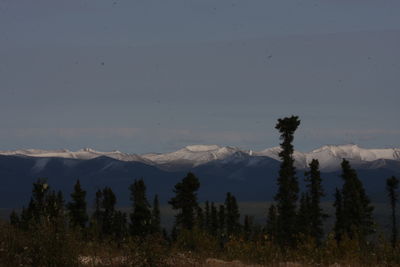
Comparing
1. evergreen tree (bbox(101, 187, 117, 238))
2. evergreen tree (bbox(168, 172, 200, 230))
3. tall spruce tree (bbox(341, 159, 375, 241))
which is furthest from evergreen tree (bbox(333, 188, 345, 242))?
evergreen tree (bbox(101, 187, 117, 238))

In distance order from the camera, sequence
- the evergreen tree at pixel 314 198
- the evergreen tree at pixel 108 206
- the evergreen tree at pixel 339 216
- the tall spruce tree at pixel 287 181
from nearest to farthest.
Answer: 1. the tall spruce tree at pixel 287 181
2. the evergreen tree at pixel 339 216
3. the evergreen tree at pixel 314 198
4. the evergreen tree at pixel 108 206

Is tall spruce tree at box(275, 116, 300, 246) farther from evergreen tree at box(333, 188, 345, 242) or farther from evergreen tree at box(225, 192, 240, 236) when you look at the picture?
evergreen tree at box(225, 192, 240, 236)

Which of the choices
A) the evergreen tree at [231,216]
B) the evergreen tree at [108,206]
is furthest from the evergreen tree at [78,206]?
the evergreen tree at [231,216]

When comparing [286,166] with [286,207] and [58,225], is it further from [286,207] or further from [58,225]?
[58,225]

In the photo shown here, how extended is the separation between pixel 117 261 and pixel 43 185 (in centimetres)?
265

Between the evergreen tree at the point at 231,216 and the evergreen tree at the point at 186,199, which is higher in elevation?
the evergreen tree at the point at 186,199

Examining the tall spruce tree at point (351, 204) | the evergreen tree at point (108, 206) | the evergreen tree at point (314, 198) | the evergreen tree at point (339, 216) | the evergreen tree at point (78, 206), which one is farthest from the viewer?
the evergreen tree at point (108, 206)

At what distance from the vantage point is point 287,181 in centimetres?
7162

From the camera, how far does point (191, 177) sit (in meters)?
89.2

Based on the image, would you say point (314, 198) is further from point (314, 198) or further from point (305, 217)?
point (305, 217)

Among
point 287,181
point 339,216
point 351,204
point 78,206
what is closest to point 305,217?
point 339,216

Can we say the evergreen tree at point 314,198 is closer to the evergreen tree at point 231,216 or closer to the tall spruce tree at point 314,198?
the tall spruce tree at point 314,198

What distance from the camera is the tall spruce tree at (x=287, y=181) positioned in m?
71.1

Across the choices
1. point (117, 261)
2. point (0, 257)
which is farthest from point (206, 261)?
point (0, 257)
